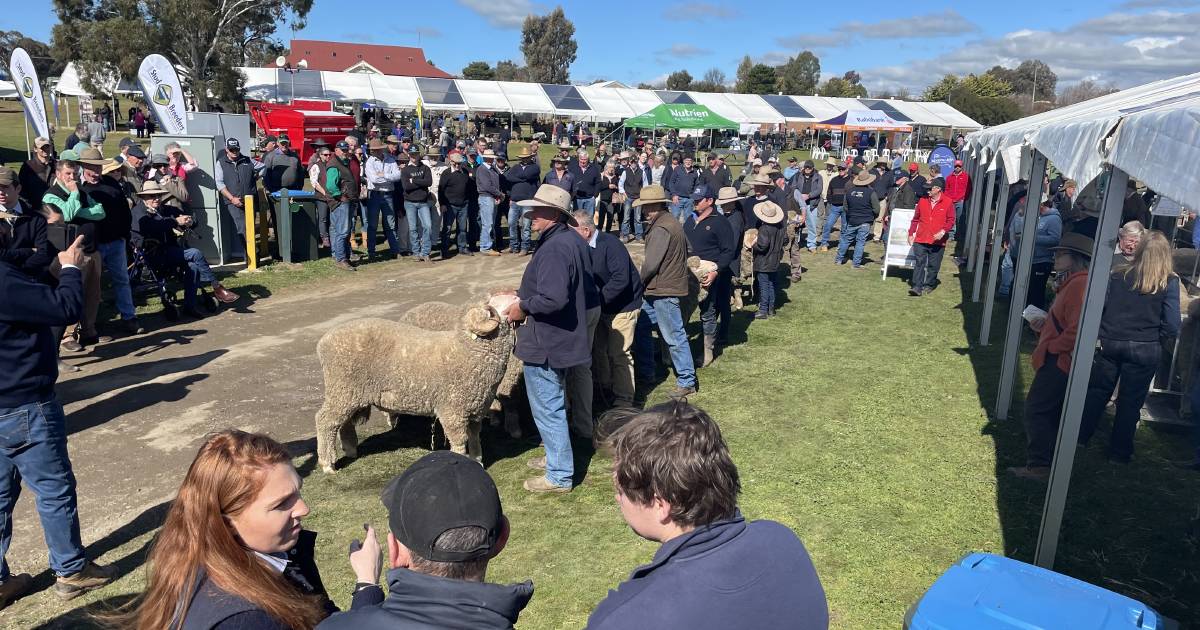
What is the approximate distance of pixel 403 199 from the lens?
13805mm

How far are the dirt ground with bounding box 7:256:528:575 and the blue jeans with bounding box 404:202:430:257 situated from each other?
8.69 ft

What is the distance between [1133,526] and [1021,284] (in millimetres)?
2570

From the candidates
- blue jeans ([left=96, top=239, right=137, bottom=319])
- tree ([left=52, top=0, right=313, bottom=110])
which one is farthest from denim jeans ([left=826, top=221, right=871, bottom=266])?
tree ([left=52, top=0, right=313, bottom=110])

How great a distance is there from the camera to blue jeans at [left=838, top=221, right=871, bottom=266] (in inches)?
560

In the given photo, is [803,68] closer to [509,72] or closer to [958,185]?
[509,72]

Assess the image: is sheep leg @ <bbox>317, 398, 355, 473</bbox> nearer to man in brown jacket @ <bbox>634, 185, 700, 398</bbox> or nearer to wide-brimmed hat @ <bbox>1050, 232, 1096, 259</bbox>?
man in brown jacket @ <bbox>634, 185, 700, 398</bbox>

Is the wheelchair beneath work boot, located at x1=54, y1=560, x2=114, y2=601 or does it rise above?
above

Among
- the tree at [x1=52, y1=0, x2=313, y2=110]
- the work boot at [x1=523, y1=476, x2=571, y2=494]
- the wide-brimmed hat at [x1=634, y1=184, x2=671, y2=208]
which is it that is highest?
the tree at [x1=52, y1=0, x2=313, y2=110]

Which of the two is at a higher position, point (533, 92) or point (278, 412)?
point (533, 92)

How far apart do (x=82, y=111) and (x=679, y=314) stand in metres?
36.2

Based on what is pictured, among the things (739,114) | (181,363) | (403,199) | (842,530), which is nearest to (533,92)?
(739,114)

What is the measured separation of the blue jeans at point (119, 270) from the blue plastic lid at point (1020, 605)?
354 inches

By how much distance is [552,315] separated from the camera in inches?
202

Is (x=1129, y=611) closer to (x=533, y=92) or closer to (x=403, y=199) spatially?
(x=403, y=199)
